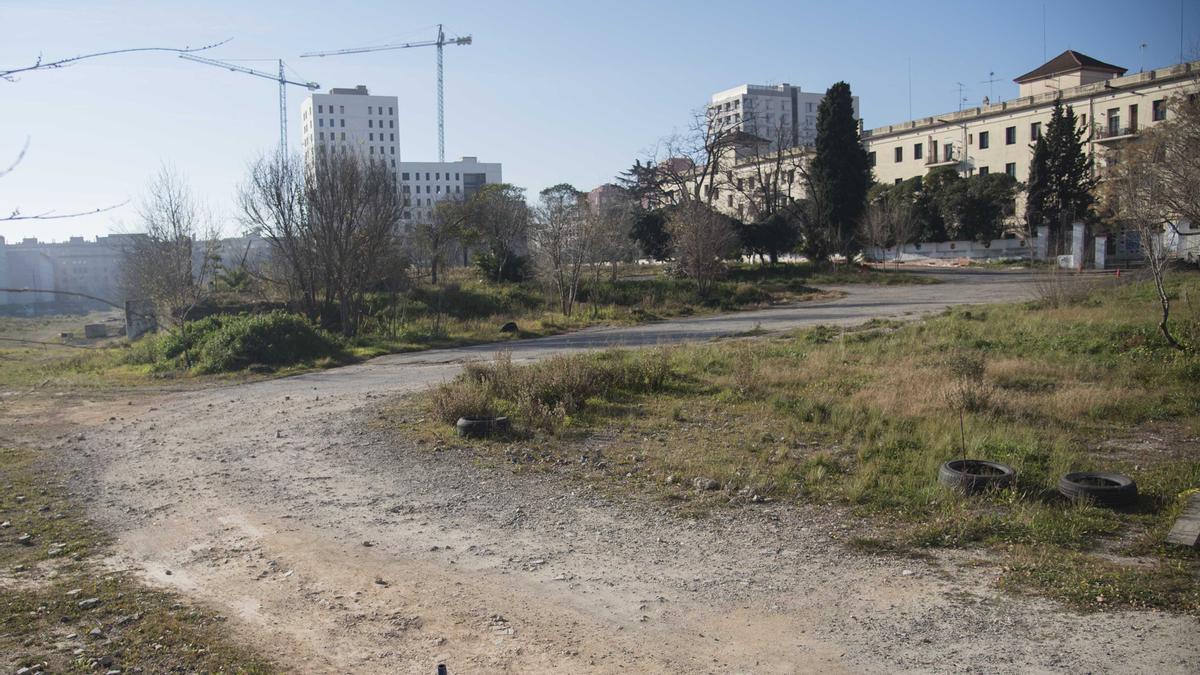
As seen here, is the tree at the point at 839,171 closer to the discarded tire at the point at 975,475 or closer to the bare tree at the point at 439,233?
the bare tree at the point at 439,233

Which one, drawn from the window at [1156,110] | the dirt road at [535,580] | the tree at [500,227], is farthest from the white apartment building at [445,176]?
the dirt road at [535,580]

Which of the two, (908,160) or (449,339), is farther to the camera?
(908,160)

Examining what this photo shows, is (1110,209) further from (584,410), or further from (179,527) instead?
(179,527)

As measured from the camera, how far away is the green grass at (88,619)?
4984mm

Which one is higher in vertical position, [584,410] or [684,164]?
[684,164]

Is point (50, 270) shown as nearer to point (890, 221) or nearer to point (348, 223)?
A: point (348, 223)

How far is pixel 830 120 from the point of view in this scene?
55.7 meters

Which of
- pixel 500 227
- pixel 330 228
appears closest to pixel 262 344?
pixel 330 228

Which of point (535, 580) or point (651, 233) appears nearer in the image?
point (535, 580)

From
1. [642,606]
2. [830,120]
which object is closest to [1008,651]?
[642,606]

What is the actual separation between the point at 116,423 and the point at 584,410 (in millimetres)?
7932

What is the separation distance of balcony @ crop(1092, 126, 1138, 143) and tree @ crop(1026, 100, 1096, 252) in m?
2.98

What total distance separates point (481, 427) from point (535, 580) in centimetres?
501

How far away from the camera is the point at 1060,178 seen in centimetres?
5450
